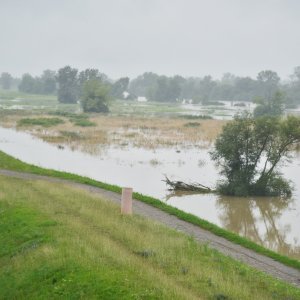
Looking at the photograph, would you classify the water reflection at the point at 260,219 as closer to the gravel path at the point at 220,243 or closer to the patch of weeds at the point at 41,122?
the gravel path at the point at 220,243

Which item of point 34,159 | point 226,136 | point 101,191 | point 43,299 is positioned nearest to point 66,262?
point 43,299

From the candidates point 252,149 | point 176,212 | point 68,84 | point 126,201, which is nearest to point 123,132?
point 252,149

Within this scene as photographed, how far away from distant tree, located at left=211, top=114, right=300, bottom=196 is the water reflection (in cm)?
113

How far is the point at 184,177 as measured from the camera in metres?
44.3

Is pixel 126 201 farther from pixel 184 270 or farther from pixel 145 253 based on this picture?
pixel 184 270

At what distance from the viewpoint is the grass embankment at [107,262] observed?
14391 millimetres

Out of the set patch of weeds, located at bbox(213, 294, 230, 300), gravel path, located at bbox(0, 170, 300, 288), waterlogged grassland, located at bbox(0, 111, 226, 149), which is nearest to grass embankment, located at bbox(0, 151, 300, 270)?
gravel path, located at bbox(0, 170, 300, 288)

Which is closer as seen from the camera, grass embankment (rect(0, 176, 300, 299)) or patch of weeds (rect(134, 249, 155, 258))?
grass embankment (rect(0, 176, 300, 299))

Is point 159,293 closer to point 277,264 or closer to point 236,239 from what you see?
point 277,264

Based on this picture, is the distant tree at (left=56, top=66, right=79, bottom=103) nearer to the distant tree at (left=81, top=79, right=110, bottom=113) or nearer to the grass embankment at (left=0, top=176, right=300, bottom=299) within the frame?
the distant tree at (left=81, top=79, right=110, bottom=113)

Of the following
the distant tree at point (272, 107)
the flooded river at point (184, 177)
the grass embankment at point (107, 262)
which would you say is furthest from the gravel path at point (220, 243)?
the distant tree at point (272, 107)

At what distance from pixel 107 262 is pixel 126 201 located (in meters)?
7.54

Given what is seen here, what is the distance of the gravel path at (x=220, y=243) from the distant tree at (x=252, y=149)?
42.8 feet

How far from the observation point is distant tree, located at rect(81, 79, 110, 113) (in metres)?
121
